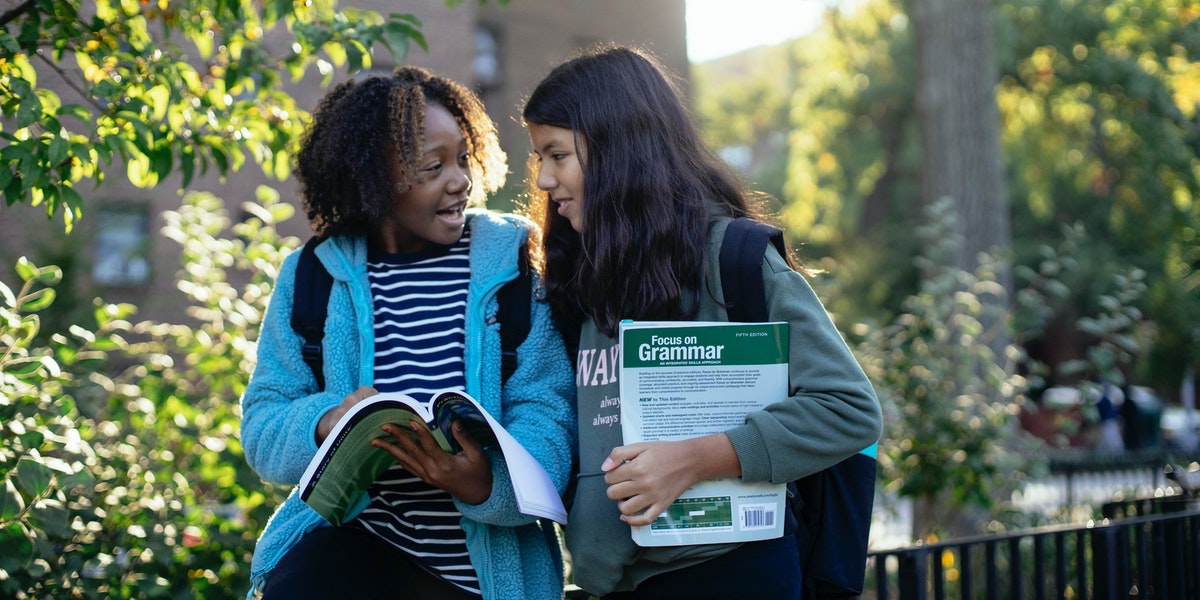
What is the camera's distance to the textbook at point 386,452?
2.04 meters

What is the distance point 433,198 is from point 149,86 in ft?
3.44

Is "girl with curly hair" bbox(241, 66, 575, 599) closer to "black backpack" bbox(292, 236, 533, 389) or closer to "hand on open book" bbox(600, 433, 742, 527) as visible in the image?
"black backpack" bbox(292, 236, 533, 389)

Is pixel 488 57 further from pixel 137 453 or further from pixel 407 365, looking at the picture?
pixel 407 365

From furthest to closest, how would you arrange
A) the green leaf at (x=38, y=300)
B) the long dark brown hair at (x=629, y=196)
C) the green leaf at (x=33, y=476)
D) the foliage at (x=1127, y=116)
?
the foliage at (x=1127, y=116) < the green leaf at (x=38, y=300) < the green leaf at (x=33, y=476) < the long dark brown hair at (x=629, y=196)

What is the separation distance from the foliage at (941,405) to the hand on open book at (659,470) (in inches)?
135

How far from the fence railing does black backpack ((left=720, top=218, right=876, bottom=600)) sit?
0.70m

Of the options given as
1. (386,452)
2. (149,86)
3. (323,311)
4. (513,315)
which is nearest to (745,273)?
(513,315)

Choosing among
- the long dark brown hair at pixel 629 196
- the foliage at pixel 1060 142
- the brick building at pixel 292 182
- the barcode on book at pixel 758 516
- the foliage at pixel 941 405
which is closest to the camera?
the barcode on book at pixel 758 516

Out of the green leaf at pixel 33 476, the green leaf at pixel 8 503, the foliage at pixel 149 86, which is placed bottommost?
the green leaf at pixel 8 503

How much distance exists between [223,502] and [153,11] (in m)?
1.65

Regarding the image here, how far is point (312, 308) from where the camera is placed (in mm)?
2469

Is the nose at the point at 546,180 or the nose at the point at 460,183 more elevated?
the nose at the point at 460,183

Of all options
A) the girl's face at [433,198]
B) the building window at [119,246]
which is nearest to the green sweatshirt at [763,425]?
the girl's face at [433,198]

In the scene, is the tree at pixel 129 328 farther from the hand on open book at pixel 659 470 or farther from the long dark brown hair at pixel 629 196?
the hand on open book at pixel 659 470
